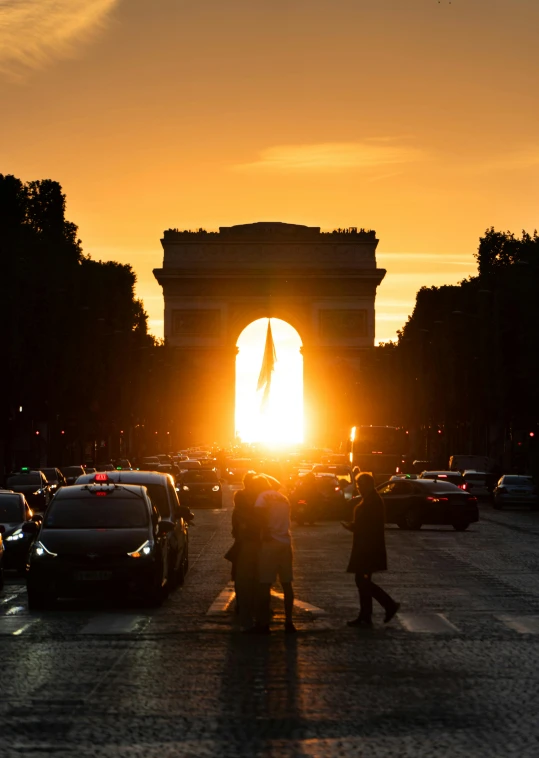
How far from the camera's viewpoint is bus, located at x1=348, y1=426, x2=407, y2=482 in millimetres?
89938

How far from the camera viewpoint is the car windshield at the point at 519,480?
61925 millimetres

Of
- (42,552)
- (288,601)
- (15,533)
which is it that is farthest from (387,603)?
(15,533)

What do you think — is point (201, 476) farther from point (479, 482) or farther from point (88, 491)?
point (88, 491)

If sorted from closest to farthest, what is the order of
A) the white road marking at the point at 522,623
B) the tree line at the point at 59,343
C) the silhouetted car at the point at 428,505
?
the white road marking at the point at 522,623 < the silhouetted car at the point at 428,505 < the tree line at the point at 59,343

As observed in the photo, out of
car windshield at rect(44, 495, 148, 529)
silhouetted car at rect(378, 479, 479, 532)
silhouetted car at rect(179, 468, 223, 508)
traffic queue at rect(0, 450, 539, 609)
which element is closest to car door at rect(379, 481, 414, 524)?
silhouetted car at rect(378, 479, 479, 532)

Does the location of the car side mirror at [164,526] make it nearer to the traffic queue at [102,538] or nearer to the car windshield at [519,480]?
the traffic queue at [102,538]

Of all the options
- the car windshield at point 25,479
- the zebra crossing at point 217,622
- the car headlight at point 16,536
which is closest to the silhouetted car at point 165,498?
the zebra crossing at point 217,622

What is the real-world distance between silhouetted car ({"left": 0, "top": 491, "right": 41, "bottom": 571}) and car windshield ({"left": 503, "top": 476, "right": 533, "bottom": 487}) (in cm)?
3630

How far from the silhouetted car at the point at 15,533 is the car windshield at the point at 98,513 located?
4780 millimetres

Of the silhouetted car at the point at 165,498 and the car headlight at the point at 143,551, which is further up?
the silhouetted car at the point at 165,498

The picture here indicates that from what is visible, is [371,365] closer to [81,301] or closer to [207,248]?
[207,248]

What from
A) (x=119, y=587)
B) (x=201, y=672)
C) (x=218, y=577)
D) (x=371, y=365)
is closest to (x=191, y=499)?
(x=218, y=577)

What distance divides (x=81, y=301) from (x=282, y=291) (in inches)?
2374

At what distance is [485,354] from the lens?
76.8 metres
